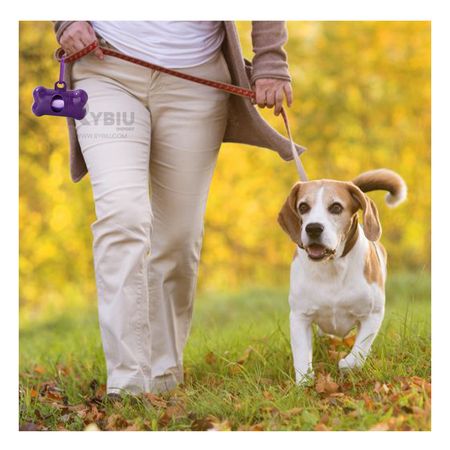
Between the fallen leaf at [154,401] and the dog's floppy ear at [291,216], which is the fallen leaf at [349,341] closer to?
the dog's floppy ear at [291,216]

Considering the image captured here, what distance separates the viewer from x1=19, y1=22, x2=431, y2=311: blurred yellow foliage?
301 inches

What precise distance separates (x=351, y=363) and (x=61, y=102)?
1.55 metres

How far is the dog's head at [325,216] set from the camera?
10.1ft

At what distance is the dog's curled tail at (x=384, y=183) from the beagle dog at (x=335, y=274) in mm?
285

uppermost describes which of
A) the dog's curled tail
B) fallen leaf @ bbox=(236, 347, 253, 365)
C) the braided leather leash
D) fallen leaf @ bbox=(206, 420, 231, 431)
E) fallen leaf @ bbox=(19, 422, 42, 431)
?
the braided leather leash

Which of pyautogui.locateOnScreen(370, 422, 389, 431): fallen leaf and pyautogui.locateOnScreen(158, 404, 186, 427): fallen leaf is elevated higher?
pyautogui.locateOnScreen(370, 422, 389, 431): fallen leaf

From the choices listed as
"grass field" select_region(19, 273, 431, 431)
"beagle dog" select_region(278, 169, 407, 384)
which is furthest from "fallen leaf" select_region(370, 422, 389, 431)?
"beagle dog" select_region(278, 169, 407, 384)

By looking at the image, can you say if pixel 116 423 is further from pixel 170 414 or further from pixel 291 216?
pixel 291 216

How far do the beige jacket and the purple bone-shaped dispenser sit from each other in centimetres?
8

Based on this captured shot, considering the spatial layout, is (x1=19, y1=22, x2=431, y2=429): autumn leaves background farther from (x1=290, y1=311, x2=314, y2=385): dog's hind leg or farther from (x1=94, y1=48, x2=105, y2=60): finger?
(x1=94, y1=48, x2=105, y2=60): finger

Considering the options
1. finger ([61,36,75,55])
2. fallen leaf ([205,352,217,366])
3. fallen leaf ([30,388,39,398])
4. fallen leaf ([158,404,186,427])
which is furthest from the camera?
fallen leaf ([205,352,217,366])

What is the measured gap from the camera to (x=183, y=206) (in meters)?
3.33
